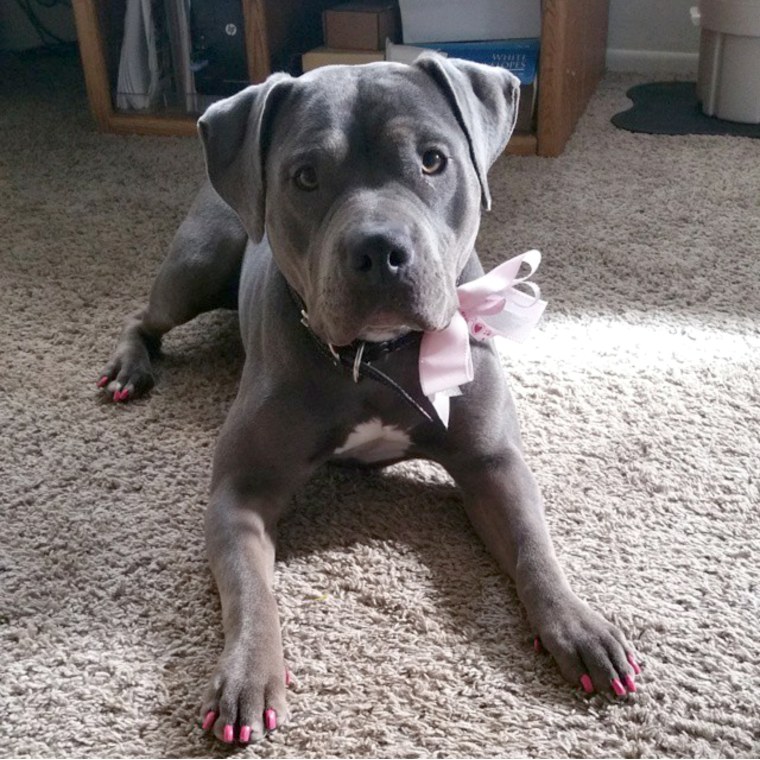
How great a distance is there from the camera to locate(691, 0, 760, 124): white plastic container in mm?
2992

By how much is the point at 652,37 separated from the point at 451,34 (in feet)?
3.87

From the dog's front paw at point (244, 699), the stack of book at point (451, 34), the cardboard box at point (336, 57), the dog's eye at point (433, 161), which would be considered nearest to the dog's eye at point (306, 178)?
the dog's eye at point (433, 161)

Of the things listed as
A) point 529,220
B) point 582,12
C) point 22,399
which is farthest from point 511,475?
point 582,12

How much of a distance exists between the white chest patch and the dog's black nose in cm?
28

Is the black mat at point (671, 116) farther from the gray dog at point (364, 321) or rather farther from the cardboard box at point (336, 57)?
the gray dog at point (364, 321)

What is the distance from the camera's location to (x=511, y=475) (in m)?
1.44

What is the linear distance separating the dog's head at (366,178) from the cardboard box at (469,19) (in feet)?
5.30

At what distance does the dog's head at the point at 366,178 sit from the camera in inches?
49.6

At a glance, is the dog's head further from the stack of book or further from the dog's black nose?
the stack of book

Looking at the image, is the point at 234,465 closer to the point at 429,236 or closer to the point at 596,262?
the point at 429,236

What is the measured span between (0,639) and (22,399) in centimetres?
66

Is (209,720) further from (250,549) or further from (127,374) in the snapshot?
(127,374)

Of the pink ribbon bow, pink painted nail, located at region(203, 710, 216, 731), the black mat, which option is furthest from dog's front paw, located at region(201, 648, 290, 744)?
the black mat

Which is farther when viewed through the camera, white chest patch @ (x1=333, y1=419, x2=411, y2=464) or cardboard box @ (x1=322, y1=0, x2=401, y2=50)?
cardboard box @ (x1=322, y1=0, x2=401, y2=50)
